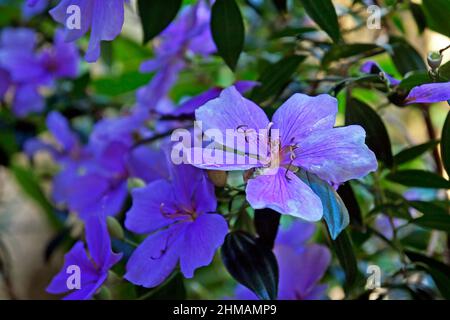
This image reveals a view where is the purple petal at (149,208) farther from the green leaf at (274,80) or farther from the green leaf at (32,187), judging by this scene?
the green leaf at (32,187)

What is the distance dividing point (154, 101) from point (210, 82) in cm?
22

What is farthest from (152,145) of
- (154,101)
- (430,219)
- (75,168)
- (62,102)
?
(430,219)

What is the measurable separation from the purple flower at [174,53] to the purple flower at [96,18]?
0.24 meters

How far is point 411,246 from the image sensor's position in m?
0.78

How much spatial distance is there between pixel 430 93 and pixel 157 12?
0.29 metres

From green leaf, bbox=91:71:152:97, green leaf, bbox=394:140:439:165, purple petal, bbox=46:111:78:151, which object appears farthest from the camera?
purple petal, bbox=46:111:78:151

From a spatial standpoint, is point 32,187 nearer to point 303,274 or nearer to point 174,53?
point 174,53

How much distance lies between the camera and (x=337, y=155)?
0.45 metres

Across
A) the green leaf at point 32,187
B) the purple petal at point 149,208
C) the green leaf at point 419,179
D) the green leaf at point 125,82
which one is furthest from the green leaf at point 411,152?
the green leaf at point 32,187

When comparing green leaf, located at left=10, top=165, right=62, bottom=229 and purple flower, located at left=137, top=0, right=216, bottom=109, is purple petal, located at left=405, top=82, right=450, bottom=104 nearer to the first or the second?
purple flower, located at left=137, top=0, right=216, bottom=109

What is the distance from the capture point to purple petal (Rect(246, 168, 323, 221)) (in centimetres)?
43

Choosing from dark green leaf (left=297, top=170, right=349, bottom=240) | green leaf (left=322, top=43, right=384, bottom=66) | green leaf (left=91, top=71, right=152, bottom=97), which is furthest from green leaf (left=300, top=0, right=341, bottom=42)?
green leaf (left=91, top=71, right=152, bottom=97)

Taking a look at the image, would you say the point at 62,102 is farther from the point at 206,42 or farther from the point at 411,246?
the point at 411,246

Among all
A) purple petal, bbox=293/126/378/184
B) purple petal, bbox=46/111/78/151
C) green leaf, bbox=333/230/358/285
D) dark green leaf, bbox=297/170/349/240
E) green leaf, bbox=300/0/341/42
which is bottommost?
purple petal, bbox=46/111/78/151
